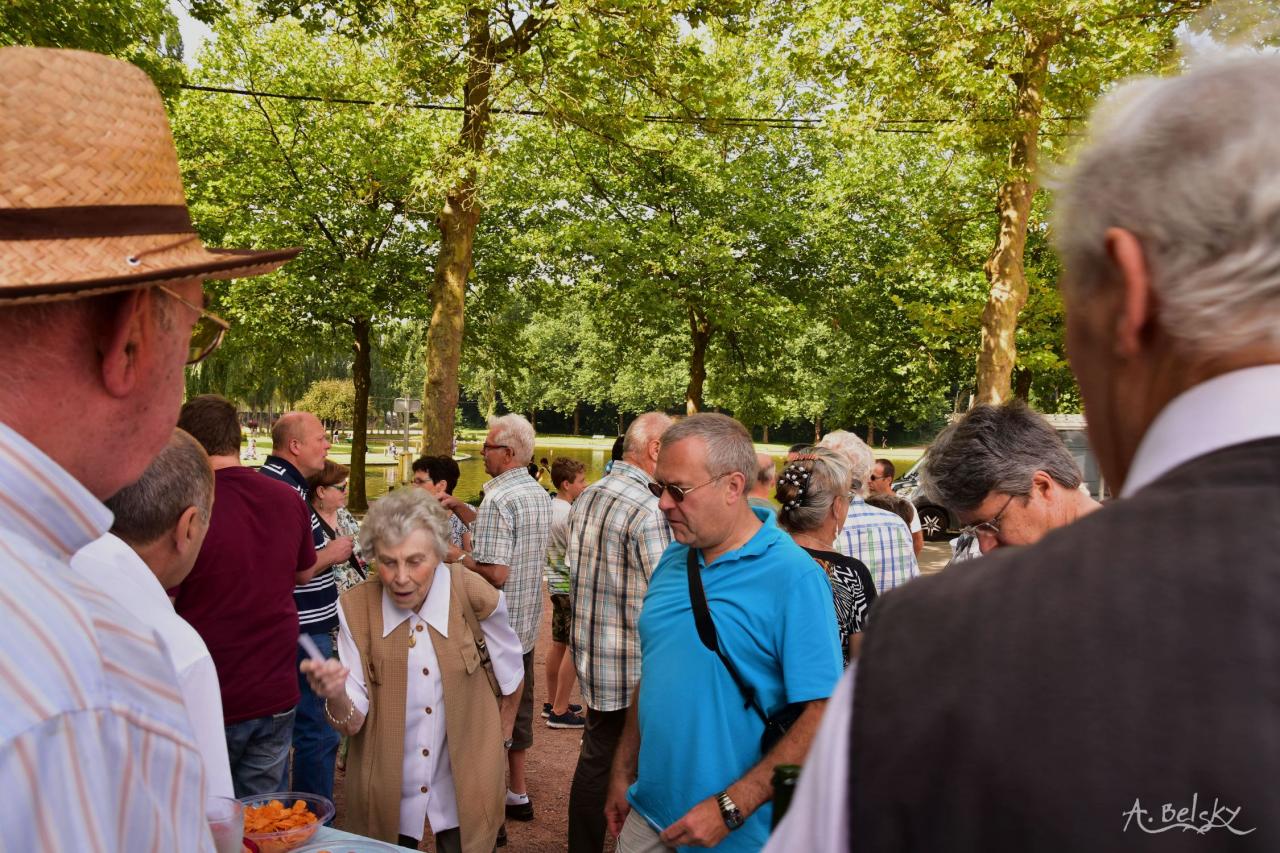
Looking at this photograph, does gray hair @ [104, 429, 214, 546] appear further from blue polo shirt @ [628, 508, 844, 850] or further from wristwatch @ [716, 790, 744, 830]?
wristwatch @ [716, 790, 744, 830]

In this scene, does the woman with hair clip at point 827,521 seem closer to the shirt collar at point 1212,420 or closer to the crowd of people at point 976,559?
the crowd of people at point 976,559

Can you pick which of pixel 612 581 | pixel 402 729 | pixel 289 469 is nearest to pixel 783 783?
pixel 402 729

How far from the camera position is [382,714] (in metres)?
3.79

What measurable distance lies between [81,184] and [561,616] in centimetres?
655

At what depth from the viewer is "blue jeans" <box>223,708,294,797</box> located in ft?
14.3

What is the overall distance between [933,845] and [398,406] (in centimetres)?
2359

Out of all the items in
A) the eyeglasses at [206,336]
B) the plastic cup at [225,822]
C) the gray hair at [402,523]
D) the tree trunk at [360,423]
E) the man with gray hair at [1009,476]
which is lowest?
the tree trunk at [360,423]

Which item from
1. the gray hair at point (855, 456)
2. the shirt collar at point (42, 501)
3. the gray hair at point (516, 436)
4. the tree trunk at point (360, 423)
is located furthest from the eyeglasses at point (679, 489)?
the tree trunk at point (360, 423)

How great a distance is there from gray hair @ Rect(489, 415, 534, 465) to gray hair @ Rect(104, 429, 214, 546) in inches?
148

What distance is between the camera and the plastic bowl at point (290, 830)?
282 cm

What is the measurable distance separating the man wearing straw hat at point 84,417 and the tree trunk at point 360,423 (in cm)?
2112

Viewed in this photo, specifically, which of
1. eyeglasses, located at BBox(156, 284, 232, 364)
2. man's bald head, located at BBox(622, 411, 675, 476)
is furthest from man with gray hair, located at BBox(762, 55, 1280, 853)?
man's bald head, located at BBox(622, 411, 675, 476)

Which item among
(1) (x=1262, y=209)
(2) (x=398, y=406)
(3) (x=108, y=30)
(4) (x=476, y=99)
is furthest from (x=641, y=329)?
(1) (x=1262, y=209)

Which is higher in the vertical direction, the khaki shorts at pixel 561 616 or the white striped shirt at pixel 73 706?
the white striped shirt at pixel 73 706
